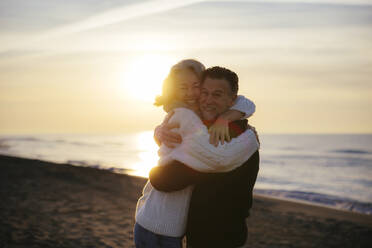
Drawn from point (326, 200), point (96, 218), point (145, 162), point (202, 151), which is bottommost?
point (145, 162)

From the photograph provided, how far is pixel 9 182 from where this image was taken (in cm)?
1197

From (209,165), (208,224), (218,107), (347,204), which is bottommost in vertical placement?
(347,204)

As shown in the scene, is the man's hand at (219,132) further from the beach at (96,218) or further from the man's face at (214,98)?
the beach at (96,218)

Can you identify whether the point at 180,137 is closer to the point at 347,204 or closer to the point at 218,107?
the point at 218,107

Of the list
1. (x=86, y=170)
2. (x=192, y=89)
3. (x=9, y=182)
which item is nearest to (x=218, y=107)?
(x=192, y=89)

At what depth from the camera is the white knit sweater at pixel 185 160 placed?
2084 millimetres

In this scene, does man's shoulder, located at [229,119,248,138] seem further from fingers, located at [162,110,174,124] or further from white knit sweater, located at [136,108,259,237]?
fingers, located at [162,110,174,124]

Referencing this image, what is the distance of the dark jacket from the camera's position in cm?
212

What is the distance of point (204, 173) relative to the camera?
7.09 feet

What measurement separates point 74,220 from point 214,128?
6.94 m

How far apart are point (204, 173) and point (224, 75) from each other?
1.89 feet

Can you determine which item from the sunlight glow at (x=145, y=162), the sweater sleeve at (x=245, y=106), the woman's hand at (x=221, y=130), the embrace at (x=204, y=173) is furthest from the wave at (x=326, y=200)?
the woman's hand at (x=221, y=130)

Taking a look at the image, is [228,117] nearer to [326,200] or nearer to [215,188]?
[215,188]

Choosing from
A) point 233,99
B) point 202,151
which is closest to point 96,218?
point 233,99
